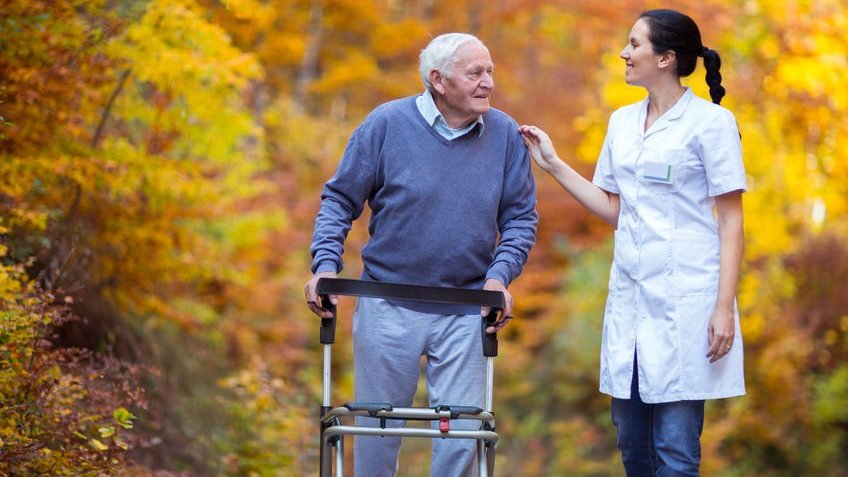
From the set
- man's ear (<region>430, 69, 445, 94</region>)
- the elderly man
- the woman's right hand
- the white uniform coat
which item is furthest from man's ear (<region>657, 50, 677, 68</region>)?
man's ear (<region>430, 69, 445, 94</region>)

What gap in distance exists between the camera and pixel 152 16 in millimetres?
5895

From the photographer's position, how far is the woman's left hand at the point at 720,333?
3832 millimetres

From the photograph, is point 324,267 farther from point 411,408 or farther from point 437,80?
point 437,80

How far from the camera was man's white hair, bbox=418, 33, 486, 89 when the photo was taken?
3959 mm

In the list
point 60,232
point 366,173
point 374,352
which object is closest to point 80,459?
point 374,352

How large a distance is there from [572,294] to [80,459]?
10528 millimetres

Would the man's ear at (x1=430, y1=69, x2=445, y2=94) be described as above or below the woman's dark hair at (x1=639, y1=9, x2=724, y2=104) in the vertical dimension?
below

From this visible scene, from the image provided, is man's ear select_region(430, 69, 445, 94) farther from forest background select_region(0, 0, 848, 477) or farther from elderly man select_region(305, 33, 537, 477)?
forest background select_region(0, 0, 848, 477)

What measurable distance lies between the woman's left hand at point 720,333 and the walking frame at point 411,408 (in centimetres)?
70

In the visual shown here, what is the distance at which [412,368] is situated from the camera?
401cm

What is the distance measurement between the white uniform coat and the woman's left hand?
0.05m

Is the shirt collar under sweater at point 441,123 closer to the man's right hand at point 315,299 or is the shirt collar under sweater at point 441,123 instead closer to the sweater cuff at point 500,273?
the sweater cuff at point 500,273

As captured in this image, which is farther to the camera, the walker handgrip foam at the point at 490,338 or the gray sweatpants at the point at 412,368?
the gray sweatpants at the point at 412,368

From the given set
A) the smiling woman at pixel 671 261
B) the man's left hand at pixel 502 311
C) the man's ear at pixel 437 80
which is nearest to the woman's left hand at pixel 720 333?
the smiling woman at pixel 671 261
